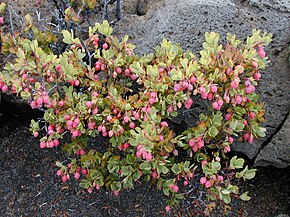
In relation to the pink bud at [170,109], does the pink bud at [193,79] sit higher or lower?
higher

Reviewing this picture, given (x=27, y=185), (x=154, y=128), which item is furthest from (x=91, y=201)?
(x=154, y=128)

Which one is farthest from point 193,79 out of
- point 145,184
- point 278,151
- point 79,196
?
point 79,196

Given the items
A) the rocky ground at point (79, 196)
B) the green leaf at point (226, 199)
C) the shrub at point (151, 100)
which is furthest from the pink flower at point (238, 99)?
the rocky ground at point (79, 196)

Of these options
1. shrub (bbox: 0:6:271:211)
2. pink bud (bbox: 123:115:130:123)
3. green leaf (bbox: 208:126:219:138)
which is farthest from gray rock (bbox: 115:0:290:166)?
pink bud (bbox: 123:115:130:123)

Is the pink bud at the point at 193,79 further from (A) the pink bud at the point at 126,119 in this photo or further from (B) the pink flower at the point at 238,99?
Answer: (A) the pink bud at the point at 126,119

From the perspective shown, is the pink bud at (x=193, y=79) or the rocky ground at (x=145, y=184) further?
the rocky ground at (x=145, y=184)

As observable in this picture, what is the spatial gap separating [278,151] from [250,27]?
74cm

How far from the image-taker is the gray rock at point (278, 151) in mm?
2367

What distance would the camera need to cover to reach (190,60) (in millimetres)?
2100

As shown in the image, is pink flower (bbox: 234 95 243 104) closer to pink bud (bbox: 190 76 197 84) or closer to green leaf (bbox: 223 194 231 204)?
pink bud (bbox: 190 76 197 84)

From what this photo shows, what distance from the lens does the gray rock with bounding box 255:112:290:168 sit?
237 cm

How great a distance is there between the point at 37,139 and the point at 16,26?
2.55 ft

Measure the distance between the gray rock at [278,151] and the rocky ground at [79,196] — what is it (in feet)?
0.94

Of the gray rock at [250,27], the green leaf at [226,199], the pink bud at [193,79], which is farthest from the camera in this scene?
the gray rock at [250,27]
